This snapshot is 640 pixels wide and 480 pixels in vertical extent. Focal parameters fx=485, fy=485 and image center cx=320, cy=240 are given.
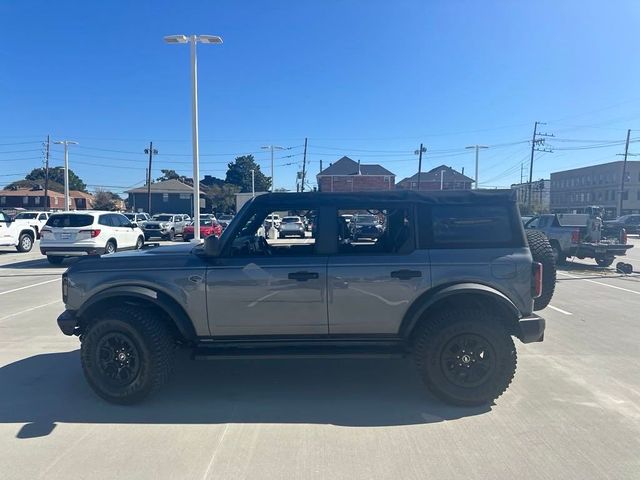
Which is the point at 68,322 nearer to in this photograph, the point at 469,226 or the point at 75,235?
the point at 469,226

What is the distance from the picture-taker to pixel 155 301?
14.4 ft

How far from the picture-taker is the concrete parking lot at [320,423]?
339 centimetres

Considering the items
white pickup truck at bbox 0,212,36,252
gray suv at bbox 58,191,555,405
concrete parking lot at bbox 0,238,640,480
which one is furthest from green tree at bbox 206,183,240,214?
gray suv at bbox 58,191,555,405

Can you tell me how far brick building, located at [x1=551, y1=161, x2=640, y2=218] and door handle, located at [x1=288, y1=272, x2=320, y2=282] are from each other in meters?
70.6

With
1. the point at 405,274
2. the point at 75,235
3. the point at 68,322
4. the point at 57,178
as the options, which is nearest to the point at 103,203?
the point at 57,178

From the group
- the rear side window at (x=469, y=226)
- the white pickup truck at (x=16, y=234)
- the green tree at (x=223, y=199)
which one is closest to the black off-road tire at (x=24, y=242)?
the white pickup truck at (x=16, y=234)

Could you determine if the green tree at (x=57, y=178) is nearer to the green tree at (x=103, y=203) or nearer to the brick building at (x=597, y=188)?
the green tree at (x=103, y=203)

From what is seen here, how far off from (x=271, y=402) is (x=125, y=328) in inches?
58.8

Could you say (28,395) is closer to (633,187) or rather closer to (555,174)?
(633,187)

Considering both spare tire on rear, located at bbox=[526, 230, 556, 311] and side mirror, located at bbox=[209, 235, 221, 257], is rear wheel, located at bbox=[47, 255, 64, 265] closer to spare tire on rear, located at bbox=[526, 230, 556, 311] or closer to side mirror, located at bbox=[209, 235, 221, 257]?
side mirror, located at bbox=[209, 235, 221, 257]

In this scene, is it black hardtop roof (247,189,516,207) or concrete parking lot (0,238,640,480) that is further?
black hardtop roof (247,189,516,207)

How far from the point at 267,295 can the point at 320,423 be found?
47.1 inches

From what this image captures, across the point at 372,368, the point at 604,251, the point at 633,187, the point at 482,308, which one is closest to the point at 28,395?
the point at 372,368

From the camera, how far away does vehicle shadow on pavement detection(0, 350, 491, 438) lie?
165 inches
